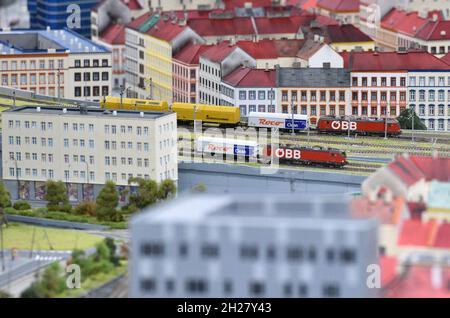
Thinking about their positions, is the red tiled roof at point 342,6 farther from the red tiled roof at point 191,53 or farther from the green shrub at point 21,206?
the green shrub at point 21,206

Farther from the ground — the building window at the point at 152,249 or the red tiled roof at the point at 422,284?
the building window at the point at 152,249

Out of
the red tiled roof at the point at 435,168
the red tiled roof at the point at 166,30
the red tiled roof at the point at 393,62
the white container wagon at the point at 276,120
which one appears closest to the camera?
the red tiled roof at the point at 435,168

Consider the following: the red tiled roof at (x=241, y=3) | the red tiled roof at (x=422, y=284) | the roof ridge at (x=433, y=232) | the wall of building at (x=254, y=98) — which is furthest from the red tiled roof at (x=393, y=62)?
the red tiled roof at (x=422, y=284)

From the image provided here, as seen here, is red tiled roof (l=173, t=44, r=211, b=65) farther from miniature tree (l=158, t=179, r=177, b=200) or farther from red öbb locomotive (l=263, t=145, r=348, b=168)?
miniature tree (l=158, t=179, r=177, b=200)

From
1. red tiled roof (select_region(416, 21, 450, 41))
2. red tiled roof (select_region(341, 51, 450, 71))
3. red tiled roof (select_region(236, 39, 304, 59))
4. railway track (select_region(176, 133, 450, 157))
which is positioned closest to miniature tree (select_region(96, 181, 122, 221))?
railway track (select_region(176, 133, 450, 157))

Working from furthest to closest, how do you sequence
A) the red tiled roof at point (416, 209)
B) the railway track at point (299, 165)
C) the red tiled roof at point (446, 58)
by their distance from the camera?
the red tiled roof at point (446, 58), the railway track at point (299, 165), the red tiled roof at point (416, 209)
